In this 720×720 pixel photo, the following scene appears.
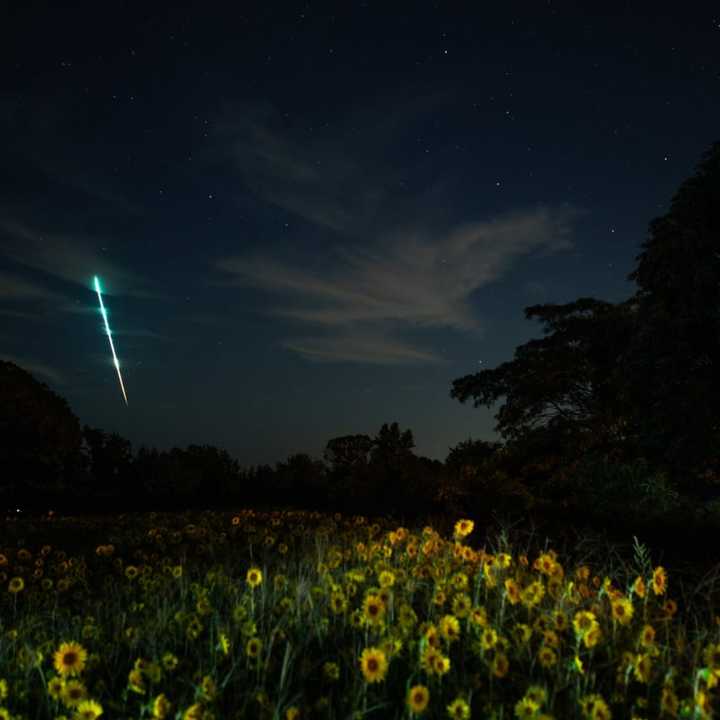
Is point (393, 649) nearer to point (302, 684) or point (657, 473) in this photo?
point (302, 684)

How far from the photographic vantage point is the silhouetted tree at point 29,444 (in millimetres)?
15141

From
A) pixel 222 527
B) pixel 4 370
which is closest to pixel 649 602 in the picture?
pixel 222 527

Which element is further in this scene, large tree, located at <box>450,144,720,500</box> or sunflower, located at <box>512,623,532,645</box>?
large tree, located at <box>450,144,720,500</box>

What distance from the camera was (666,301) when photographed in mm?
13812

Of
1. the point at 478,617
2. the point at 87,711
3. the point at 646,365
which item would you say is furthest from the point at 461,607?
the point at 646,365

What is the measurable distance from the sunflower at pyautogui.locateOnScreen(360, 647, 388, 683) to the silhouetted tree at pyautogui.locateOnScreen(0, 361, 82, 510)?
1464cm

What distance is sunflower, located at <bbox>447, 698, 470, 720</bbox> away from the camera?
2273 millimetres

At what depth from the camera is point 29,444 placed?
1530cm

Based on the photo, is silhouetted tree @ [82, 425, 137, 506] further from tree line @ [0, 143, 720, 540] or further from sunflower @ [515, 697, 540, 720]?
sunflower @ [515, 697, 540, 720]

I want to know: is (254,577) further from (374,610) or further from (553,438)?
(553,438)

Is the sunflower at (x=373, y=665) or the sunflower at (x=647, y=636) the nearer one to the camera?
the sunflower at (x=373, y=665)

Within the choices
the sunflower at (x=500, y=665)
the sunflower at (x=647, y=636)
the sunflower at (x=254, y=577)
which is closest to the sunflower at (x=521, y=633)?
the sunflower at (x=500, y=665)

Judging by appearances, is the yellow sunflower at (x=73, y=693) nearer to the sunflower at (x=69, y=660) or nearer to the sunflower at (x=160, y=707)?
the sunflower at (x=69, y=660)

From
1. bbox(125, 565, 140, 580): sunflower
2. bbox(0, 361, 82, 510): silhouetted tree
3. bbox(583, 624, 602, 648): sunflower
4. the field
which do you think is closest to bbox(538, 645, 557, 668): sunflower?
the field
